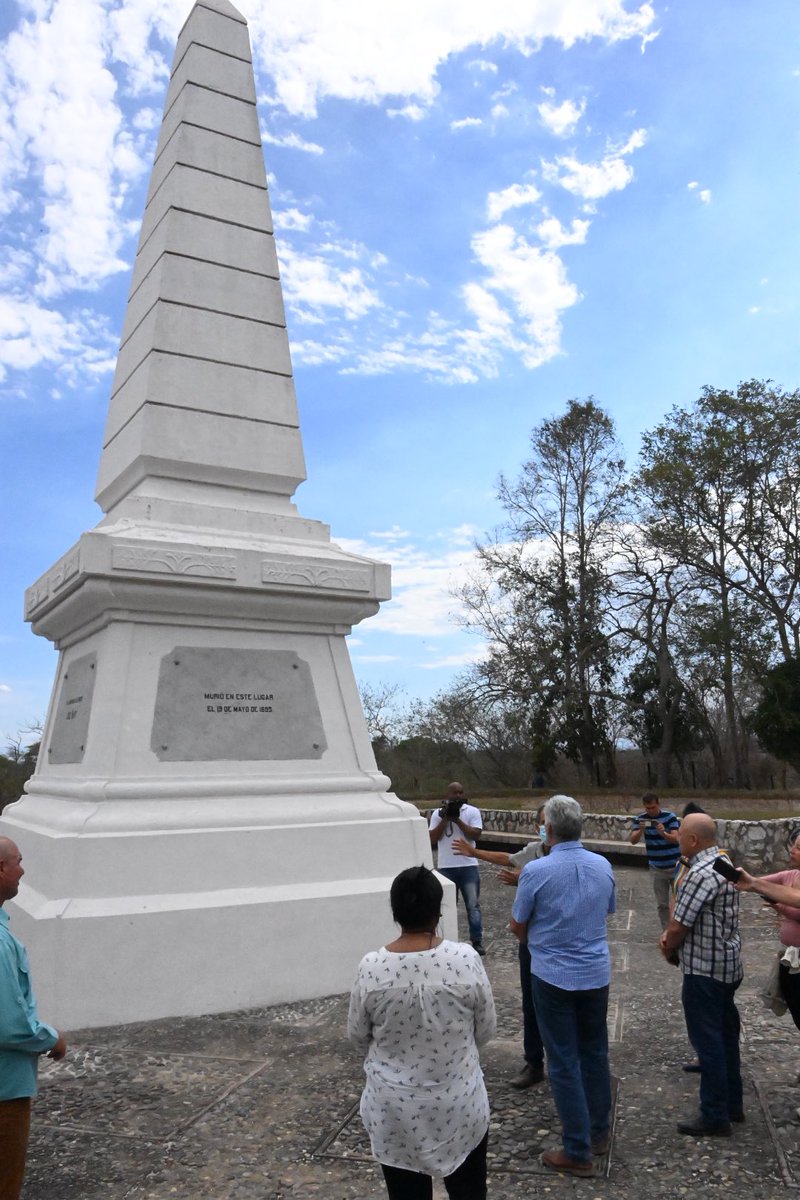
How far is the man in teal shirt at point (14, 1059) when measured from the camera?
2.65 meters

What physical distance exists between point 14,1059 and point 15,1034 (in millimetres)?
92

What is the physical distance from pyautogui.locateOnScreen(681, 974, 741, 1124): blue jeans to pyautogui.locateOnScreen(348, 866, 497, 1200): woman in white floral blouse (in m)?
1.55

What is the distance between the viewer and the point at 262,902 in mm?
6012

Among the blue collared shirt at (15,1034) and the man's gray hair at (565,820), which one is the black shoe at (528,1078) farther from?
the blue collared shirt at (15,1034)

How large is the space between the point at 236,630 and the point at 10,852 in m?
4.07

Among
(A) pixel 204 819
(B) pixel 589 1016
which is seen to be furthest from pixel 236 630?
(B) pixel 589 1016

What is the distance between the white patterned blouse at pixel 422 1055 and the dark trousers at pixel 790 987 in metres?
2.04

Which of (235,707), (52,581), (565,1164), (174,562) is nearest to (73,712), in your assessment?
(52,581)

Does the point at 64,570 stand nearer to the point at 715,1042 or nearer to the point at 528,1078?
the point at 528,1078

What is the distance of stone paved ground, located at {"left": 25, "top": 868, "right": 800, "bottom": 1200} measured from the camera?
3320mm

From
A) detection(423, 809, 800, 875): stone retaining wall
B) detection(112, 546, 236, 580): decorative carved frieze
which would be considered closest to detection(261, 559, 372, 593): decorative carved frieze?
detection(112, 546, 236, 580): decorative carved frieze

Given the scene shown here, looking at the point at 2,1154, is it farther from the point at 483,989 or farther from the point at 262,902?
the point at 262,902

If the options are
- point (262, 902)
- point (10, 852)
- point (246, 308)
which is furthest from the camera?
point (246, 308)

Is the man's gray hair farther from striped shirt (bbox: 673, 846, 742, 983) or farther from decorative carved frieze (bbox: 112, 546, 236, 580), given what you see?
decorative carved frieze (bbox: 112, 546, 236, 580)
